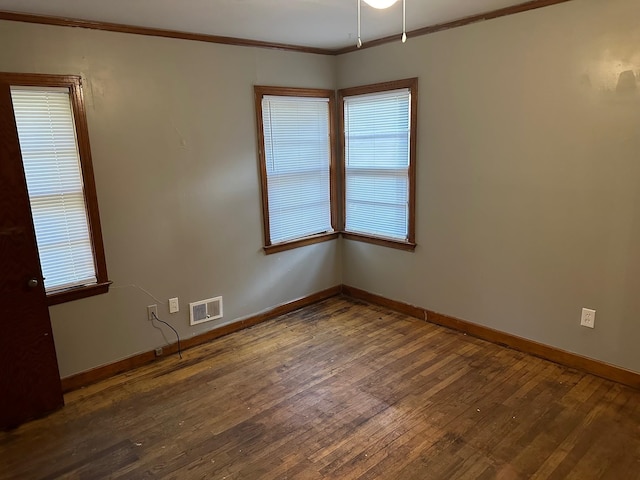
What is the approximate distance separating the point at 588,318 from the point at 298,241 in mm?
2356

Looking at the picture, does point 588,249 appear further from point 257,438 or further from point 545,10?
point 257,438

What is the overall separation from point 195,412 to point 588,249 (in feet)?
8.65

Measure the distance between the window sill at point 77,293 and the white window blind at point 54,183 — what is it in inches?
1.8

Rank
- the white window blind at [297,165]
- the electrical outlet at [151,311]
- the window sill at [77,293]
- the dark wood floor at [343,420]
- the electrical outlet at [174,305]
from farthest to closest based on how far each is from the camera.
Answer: the white window blind at [297,165]
the electrical outlet at [174,305]
the electrical outlet at [151,311]
the window sill at [77,293]
the dark wood floor at [343,420]

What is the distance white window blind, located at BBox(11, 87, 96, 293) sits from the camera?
2.63 meters

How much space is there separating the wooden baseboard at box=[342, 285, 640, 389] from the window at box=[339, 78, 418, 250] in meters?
0.57

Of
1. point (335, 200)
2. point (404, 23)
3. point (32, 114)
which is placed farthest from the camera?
point (335, 200)

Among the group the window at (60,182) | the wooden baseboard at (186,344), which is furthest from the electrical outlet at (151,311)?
the window at (60,182)

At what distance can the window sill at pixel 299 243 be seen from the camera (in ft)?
12.9

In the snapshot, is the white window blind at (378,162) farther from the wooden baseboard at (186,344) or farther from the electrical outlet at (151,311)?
the electrical outlet at (151,311)

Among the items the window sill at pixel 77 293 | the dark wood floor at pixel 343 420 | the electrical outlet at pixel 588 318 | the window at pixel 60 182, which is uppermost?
the window at pixel 60 182

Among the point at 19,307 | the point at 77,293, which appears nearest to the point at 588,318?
the point at 77,293

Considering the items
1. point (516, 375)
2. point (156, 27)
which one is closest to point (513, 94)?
point (516, 375)

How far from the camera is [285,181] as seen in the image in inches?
156
